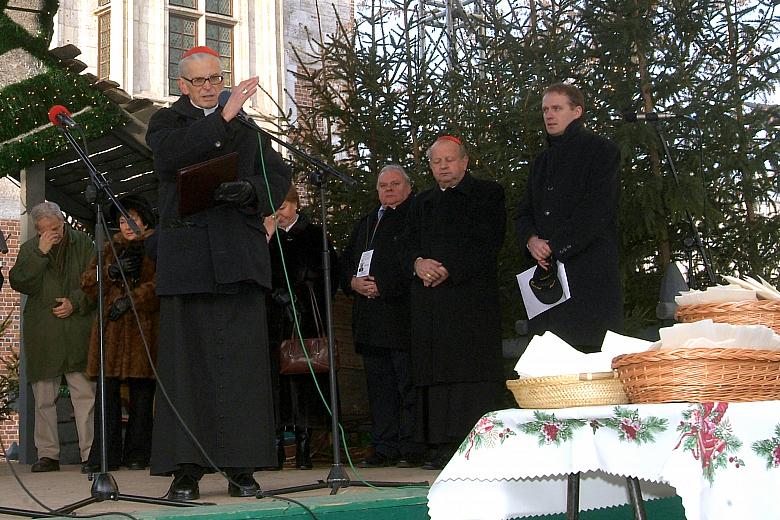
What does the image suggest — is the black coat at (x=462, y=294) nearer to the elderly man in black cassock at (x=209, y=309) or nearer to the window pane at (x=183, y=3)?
the elderly man in black cassock at (x=209, y=309)

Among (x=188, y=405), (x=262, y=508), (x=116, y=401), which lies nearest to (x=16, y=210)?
(x=116, y=401)

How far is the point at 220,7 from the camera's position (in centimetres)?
1848

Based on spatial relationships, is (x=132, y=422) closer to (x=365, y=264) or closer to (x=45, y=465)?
(x=45, y=465)

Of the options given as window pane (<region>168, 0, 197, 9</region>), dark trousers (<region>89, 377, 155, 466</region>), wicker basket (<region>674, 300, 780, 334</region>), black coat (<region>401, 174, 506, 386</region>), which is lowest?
dark trousers (<region>89, 377, 155, 466</region>)

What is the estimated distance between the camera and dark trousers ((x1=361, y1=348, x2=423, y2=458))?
22.4ft

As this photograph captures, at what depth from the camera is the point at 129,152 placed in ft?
31.3

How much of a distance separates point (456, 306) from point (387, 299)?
0.68 m

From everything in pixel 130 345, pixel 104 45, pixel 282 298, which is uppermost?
pixel 104 45

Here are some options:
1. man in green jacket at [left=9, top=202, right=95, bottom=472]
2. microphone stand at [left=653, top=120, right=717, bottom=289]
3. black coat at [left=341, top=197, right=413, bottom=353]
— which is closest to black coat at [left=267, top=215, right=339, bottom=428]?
black coat at [left=341, top=197, right=413, bottom=353]

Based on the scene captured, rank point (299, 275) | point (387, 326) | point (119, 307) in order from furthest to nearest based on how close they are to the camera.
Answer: point (119, 307) < point (299, 275) < point (387, 326)

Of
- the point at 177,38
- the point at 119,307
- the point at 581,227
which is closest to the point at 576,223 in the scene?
the point at 581,227

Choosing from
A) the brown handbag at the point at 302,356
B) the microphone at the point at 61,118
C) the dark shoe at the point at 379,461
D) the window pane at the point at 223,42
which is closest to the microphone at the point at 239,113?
the microphone at the point at 61,118

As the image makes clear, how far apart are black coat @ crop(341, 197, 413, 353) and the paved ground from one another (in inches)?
31.1

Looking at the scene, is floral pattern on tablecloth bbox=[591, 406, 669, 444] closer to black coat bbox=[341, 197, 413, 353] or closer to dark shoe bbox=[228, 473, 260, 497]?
dark shoe bbox=[228, 473, 260, 497]
